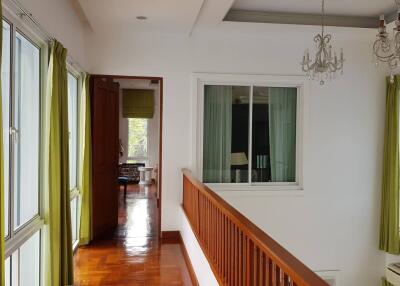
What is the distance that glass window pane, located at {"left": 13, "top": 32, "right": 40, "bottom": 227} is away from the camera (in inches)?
114

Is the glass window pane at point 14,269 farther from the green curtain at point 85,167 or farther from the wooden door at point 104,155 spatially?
the wooden door at point 104,155

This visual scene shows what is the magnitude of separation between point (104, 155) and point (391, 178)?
13.5 feet

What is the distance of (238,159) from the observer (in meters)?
5.37

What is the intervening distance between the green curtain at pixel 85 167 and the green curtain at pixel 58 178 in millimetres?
1371

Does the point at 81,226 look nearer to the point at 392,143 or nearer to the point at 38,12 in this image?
the point at 38,12

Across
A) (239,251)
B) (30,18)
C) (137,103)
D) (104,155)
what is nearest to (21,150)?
(30,18)

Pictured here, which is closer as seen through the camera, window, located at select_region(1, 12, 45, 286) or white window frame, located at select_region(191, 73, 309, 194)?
window, located at select_region(1, 12, 45, 286)

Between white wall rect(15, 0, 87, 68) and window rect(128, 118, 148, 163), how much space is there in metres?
5.97

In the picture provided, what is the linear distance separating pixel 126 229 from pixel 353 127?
3.67 meters

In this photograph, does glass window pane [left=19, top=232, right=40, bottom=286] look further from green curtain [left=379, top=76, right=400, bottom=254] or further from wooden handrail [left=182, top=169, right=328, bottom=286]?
green curtain [left=379, top=76, right=400, bottom=254]

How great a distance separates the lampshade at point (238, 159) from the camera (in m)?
5.36

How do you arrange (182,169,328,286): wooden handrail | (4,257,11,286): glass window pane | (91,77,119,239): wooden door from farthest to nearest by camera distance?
(91,77,119,239): wooden door < (4,257,11,286): glass window pane < (182,169,328,286): wooden handrail

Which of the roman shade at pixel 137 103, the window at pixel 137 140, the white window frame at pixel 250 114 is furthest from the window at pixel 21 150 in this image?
the window at pixel 137 140

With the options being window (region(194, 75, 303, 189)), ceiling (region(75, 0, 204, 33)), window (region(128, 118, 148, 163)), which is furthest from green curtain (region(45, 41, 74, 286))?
window (region(128, 118, 148, 163))
